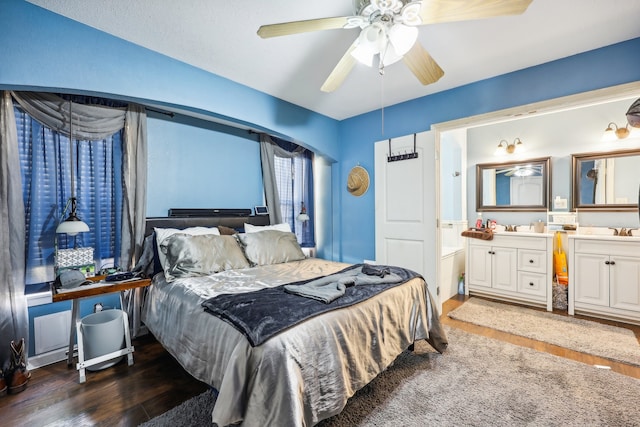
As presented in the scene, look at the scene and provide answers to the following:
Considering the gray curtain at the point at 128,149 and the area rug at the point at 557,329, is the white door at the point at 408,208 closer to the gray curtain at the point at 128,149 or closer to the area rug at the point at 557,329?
the area rug at the point at 557,329

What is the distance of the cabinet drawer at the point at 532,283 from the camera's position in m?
3.30

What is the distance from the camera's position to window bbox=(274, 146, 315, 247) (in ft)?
13.2

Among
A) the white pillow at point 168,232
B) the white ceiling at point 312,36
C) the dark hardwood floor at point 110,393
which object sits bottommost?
the dark hardwood floor at point 110,393

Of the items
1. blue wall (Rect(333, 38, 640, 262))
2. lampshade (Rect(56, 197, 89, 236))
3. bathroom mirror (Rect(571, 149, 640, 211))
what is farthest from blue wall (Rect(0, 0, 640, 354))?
bathroom mirror (Rect(571, 149, 640, 211))

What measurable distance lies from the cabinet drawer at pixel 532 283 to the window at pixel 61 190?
4.58 m

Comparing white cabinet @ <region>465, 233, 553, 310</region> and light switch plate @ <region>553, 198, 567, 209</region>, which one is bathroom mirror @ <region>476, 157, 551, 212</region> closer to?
light switch plate @ <region>553, 198, 567, 209</region>

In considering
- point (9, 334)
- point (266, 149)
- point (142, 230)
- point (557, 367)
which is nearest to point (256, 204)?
point (266, 149)

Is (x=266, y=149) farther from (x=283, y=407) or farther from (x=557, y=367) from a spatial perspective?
(x=557, y=367)

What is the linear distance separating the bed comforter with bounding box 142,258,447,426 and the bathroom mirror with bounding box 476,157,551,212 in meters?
2.67

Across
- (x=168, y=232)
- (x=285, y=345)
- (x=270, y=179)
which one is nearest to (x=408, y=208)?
(x=270, y=179)

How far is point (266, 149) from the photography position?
371 cm

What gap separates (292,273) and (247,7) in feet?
6.51

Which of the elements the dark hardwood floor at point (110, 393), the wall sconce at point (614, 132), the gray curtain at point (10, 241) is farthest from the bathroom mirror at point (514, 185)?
the gray curtain at point (10, 241)

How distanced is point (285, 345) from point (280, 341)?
0.03 meters
